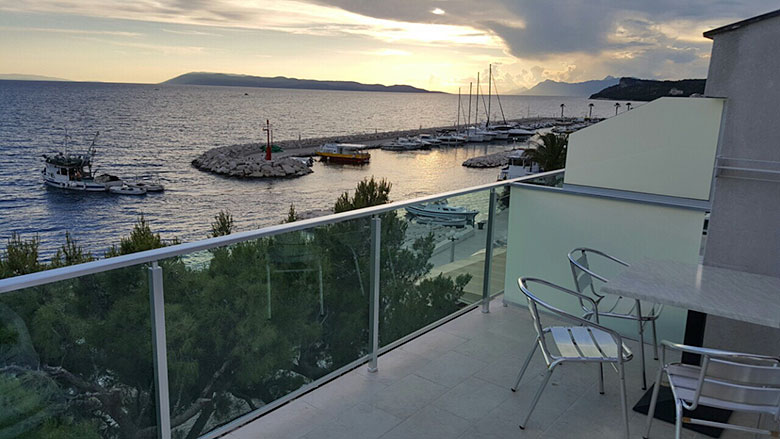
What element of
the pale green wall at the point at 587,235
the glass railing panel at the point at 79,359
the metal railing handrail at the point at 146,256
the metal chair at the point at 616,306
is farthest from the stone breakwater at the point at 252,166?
the glass railing panel at the point at 79,359

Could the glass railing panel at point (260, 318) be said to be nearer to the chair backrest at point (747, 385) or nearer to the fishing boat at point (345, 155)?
the chair backrest at point (747, 385)

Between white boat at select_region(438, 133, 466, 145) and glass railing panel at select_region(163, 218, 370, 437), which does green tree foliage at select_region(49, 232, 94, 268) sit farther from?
white boat at select_region(438, 133, 466, 145)

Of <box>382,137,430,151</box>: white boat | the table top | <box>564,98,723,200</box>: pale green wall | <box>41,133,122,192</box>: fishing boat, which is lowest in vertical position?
<box>41,133,122,192</box>: fishing boat

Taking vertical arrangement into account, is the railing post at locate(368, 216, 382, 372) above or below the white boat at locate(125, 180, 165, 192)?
above

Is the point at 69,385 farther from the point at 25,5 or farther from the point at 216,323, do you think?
the point at 25,5

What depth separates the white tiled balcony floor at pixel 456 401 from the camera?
2.83 meters

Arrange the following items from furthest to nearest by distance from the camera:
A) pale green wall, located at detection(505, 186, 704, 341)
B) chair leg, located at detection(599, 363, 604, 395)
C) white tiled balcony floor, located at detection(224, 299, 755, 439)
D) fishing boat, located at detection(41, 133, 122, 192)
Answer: fishing boat, located at detection(41, 133, 122, 192)
pale green wall, located at detection(505, 186, 704, 341)
chair leg, located at detection(599, 363, 604, 395)
white tiled balcony floor, located at detection(224, 299, 755, 439)

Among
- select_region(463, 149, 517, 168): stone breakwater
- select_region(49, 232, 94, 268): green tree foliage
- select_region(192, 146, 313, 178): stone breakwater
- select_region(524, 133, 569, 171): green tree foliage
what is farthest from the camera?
select_region(463, 149, 517, 168): stone breakwater

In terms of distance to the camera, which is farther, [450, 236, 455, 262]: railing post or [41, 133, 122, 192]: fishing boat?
[41, 133, 122, 192]: fishing boat

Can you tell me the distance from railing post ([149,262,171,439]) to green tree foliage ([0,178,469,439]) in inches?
0.9

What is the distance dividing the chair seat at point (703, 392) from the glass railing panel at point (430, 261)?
1.66 metres

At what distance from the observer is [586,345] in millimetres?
2881

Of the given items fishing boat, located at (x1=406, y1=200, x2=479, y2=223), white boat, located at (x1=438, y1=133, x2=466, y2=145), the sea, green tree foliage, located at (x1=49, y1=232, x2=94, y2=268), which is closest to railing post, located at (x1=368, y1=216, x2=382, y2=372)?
fishing boat, located at (x1=406, y1=200, x2=479, y2=223)

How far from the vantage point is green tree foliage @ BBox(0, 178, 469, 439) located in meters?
1.90
